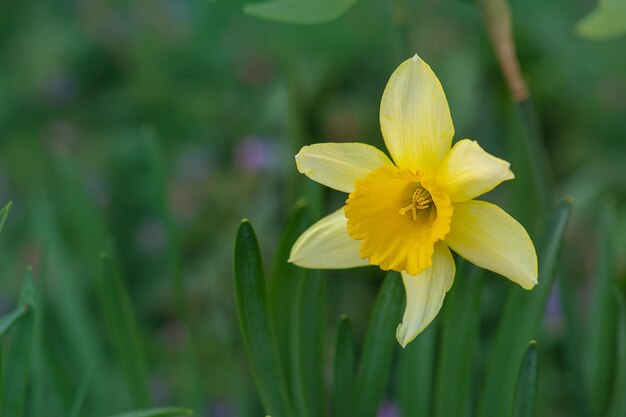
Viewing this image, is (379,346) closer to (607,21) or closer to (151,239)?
(607,21)

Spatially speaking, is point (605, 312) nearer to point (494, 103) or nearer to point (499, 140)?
point (499, 140)

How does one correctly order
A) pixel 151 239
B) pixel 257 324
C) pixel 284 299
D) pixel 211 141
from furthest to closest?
pixel 211 141
pixel 151 239
pixel 284 299
pixel 257 324

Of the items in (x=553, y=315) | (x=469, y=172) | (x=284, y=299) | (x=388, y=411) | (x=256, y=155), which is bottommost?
(x=388, y=411)

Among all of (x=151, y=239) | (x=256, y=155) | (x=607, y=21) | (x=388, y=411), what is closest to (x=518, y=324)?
(x=607, y=21)

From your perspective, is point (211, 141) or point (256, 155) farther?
point (211, 141)

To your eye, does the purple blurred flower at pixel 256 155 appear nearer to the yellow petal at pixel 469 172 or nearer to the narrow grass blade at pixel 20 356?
the narrow grass blade at pixel 20 356

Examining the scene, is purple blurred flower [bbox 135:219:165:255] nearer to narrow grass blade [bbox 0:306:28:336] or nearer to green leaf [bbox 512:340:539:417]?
narrow grass blade [bbox 0:306:28:336]
